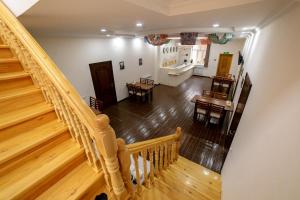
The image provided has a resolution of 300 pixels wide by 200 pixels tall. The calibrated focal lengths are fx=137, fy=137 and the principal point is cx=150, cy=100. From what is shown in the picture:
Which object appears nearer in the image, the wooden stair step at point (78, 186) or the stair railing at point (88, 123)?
the stair railing at point (88, 123)

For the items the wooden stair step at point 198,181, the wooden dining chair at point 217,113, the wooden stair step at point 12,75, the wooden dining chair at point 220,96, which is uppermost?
the wooden stair step at point 12,75

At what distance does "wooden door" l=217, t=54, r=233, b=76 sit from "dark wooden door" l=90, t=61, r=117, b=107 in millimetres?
8172

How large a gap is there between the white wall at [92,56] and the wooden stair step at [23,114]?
3079mm

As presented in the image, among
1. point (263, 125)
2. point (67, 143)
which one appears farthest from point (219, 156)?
point (67, 143)

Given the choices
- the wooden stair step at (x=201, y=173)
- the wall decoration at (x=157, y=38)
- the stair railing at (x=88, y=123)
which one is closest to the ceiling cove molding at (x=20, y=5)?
the stair railing at (x=88, y=123)

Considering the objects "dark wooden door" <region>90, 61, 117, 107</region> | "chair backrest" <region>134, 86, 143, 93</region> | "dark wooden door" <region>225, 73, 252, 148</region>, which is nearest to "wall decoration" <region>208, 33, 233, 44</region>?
"dark wooden door" <region>225, 73, 252, 148</region>

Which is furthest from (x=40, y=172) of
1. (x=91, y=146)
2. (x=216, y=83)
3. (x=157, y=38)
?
(x=216, y=83)

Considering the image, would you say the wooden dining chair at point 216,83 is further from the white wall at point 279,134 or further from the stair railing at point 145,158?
the white wall at point 279,134

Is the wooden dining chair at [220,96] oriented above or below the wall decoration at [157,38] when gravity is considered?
below

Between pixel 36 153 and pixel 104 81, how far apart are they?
15.3 feet

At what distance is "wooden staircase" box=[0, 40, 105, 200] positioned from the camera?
1.11 metres

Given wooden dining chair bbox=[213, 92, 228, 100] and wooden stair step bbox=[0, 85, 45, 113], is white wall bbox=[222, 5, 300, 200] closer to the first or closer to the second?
wooden stair step bbox=[0, 85, 45, 113]

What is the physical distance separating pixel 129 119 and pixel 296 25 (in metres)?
4.68

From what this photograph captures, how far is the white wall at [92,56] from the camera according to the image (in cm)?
411
